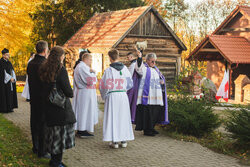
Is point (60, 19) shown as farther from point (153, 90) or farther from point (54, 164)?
point (54, 164)

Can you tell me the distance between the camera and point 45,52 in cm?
645

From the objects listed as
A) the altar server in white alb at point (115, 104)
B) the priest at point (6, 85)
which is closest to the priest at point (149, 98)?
the altar server in white alb at point (115, 104)

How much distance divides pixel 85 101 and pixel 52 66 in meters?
2.95

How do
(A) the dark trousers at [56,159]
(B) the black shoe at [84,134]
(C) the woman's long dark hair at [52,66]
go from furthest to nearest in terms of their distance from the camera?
(B) the black shoe at [84,134] → (A) the dark trousers at [56,159] → (C) the woman's long dark hair at [52,66]

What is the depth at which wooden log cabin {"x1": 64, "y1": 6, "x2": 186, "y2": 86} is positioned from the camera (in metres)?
23.2

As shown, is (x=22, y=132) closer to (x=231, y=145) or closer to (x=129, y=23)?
(x=231, y=145)

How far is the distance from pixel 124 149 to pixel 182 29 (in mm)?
36045

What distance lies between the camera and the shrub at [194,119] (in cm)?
857

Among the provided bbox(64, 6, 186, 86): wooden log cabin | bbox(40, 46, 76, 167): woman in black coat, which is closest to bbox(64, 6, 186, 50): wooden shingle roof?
bbox(64, 6, 186, 86): wooden log cabin

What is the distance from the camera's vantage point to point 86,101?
330 inches

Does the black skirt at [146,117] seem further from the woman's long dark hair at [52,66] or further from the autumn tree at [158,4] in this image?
the autumn tree at [158,4]

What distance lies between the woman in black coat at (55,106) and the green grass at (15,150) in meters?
0.62

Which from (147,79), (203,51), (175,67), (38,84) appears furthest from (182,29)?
(38,84)

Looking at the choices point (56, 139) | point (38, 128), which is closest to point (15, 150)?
point (38, 128)
